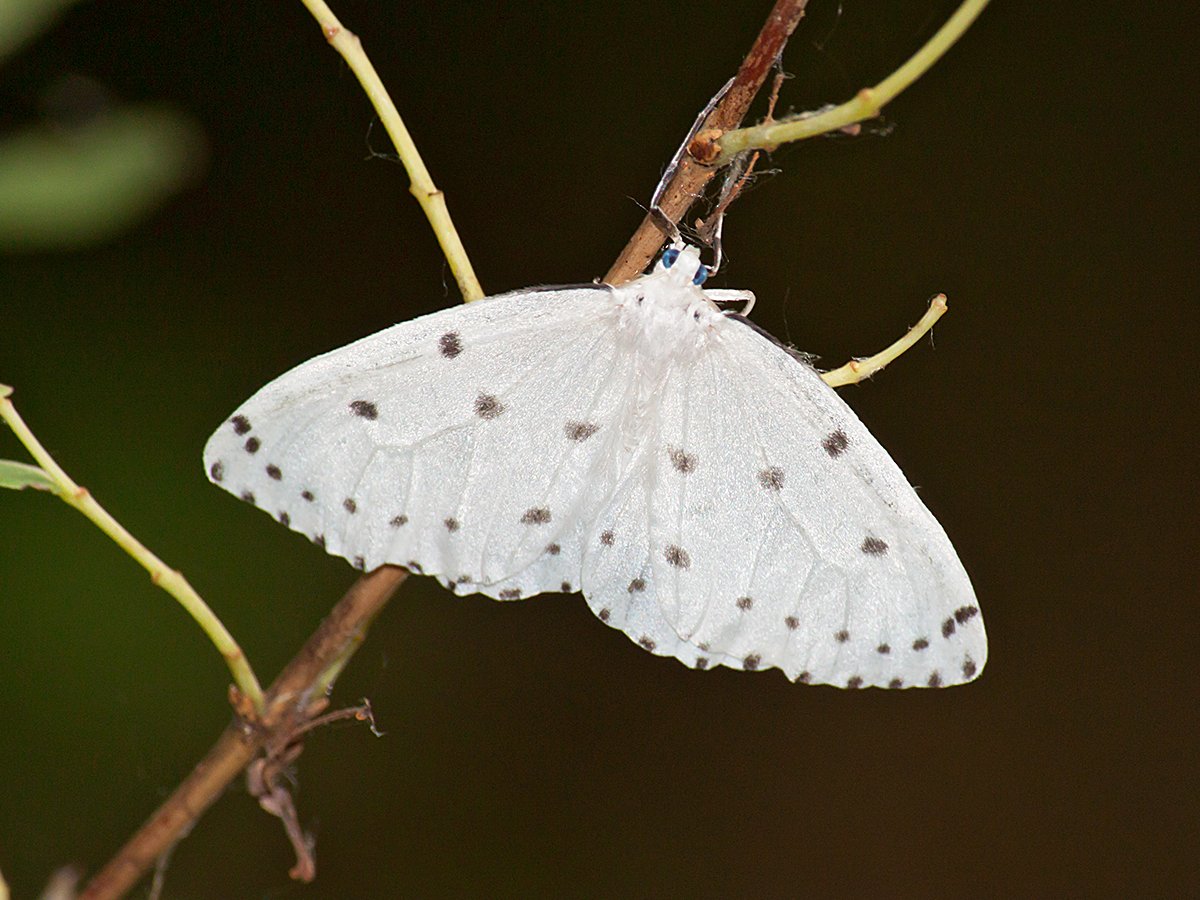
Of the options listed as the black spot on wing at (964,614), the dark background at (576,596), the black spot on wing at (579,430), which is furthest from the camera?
the dark background at (576,596)

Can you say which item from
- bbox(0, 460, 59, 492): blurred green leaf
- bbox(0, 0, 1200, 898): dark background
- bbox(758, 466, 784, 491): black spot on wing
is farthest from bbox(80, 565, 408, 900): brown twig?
bbox(0, 0, 1200, 898): dark background

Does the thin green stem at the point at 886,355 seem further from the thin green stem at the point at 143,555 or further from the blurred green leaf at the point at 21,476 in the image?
the blurred green leaf at the point at 21,476

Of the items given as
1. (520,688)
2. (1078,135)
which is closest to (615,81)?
(1078,135)

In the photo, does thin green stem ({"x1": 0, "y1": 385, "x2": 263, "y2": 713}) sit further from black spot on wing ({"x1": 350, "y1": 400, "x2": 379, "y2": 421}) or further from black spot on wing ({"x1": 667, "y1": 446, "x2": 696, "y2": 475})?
black spot on wing ({"x1": 667, "y1": 446, "x2": 696, "y2": 475})

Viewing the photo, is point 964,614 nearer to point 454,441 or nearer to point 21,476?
point 454,441

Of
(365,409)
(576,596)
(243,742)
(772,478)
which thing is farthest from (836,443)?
(576,596)

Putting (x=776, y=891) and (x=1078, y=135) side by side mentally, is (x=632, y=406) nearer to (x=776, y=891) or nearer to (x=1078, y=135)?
(x=1078, y=135)

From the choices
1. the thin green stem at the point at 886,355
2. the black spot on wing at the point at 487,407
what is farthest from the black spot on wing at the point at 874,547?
the black spot on wing at the point at 487,407
